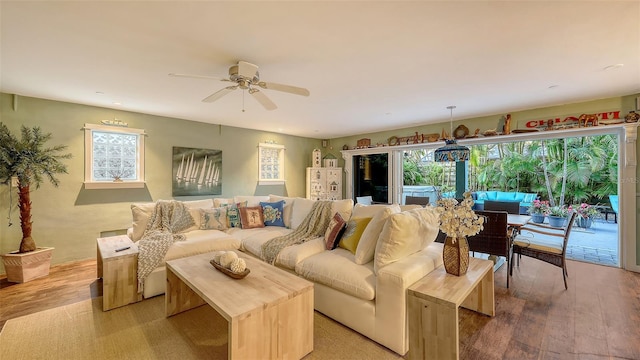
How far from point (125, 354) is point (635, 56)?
5.02 meters

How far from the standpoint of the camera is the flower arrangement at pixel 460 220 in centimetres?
192

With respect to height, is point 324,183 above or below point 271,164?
below

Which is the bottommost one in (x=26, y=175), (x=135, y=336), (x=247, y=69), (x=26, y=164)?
(x=135, y=336)

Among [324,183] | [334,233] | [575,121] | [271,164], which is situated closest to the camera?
[334,233]

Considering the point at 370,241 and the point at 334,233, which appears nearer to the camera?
the point at 370,241

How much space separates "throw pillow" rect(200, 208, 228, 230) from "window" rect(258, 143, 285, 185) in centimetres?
207

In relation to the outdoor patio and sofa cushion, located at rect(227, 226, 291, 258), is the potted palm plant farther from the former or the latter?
the outdoor patio

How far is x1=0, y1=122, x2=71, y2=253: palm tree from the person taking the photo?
122 inches

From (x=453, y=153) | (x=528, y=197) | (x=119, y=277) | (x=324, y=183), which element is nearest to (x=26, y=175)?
(x=119, y=277)

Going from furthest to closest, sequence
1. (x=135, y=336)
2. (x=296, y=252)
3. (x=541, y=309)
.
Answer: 1. (x=296, y=252)
2. (x=541, y=309)
3. (x=135, y=336)

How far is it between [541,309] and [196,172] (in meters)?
5.40

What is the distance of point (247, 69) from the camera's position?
7.64ft

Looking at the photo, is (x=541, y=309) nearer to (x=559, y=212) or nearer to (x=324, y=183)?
(x=559, y=212)

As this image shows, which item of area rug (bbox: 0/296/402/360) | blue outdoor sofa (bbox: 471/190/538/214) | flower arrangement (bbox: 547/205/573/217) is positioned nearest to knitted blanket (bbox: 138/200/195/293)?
area rug (bbox: 0/296/402/360)
